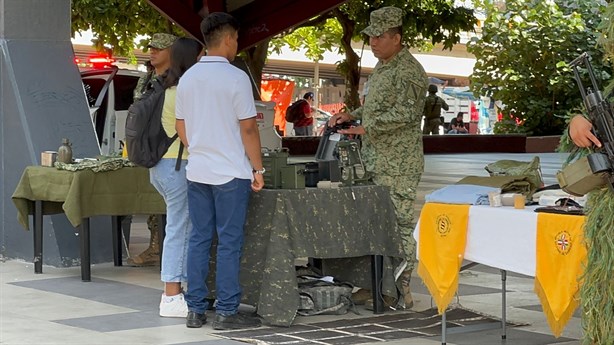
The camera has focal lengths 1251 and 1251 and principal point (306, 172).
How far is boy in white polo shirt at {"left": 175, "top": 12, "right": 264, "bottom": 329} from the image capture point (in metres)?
7.19

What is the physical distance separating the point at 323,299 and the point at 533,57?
20931mm

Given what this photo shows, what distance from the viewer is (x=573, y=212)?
5.88 metres

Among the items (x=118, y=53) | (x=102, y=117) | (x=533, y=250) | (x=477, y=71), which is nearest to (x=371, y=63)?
(x=477, y=71)

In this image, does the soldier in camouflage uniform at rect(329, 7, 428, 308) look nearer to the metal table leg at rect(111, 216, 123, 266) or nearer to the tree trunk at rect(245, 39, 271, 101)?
the metal table leg at rect(111, 216, 123, 266)

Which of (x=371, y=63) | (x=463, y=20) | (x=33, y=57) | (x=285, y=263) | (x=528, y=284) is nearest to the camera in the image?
(x=285, y=263)

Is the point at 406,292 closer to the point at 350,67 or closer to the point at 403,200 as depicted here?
the point at 403,200

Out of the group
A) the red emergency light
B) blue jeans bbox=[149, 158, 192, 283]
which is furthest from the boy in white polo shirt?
the red emergency light

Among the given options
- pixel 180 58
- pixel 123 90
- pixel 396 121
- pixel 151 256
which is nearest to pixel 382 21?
pixel 396 121

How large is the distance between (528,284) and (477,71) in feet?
65.8

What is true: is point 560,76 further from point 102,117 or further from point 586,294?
point 586,294

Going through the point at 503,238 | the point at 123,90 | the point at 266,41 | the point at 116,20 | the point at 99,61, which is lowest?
the point at 503,238

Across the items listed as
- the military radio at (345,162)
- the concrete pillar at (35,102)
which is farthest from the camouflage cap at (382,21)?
the concrete pillar at (35,102)

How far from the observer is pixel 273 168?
761 cm

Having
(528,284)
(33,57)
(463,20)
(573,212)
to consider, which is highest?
(463,20)
